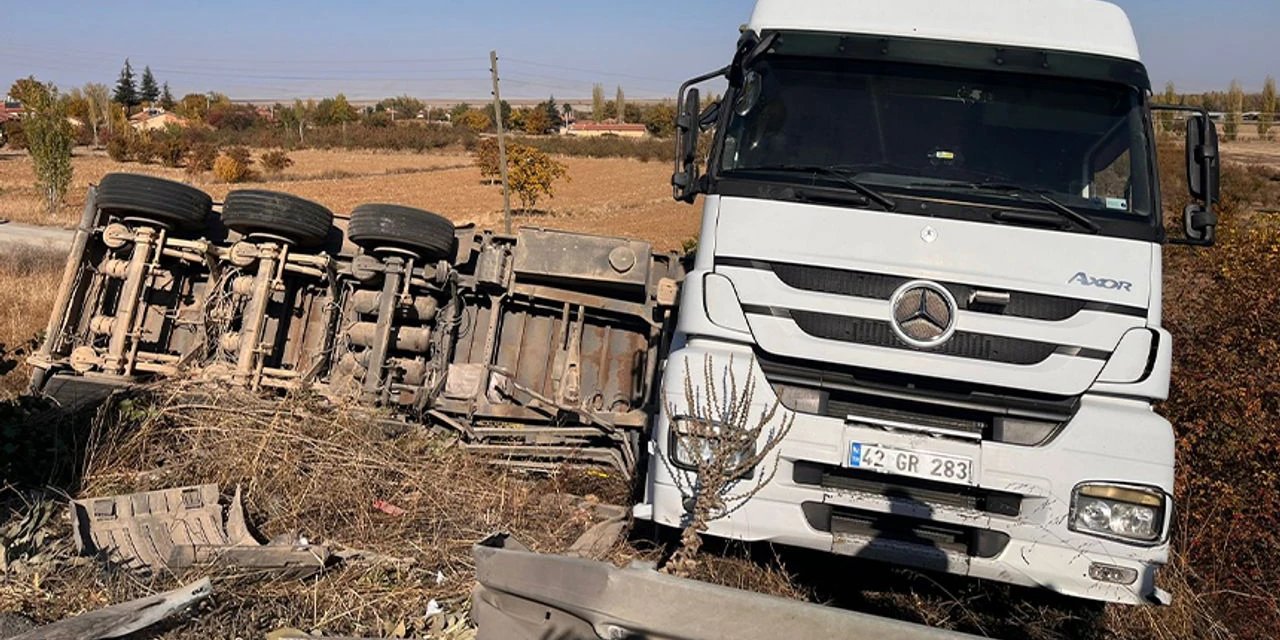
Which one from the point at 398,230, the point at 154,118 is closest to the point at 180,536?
the point at 398,230

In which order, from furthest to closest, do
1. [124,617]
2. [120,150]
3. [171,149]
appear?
[120,150]
[171,149]
[124,617]

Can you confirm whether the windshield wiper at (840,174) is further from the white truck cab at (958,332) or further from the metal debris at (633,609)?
the metal debris at (633,609)

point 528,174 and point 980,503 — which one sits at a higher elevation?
point 528,174

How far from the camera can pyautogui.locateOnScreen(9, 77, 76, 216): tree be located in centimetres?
2748

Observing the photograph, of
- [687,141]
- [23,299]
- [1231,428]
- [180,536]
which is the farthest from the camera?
[23,299]

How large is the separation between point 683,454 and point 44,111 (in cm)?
2997

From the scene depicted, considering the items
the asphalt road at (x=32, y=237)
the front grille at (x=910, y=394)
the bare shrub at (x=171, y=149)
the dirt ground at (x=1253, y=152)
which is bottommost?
the asphalt road at (x=32, y=237)

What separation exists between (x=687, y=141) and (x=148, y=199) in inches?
155

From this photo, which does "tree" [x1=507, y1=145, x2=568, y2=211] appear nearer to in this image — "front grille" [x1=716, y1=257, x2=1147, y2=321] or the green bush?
the green bush

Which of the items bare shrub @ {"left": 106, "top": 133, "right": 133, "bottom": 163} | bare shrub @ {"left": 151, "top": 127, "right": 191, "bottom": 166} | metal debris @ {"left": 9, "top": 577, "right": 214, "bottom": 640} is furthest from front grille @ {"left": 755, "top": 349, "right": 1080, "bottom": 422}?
bare shrub @ {"left": 106, "top": 133, "right": 133, "bottom": 163}

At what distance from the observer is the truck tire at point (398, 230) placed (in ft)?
22.7

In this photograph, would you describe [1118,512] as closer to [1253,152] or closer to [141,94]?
[1253,152]

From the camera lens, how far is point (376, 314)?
7.09 m

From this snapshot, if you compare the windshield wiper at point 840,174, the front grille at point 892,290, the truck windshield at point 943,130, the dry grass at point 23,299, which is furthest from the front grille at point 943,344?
the dry grass at point 23,299
